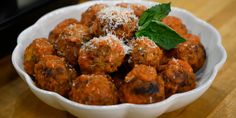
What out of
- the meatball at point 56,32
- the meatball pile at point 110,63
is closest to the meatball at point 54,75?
the meatball pile at point 110,63

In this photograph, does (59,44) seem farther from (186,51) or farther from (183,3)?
(183,3)

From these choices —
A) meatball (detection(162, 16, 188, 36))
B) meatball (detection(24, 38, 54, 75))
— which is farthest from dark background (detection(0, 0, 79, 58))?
meatball (detection(162, 16, 188, 36))

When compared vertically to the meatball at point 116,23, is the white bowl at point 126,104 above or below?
below

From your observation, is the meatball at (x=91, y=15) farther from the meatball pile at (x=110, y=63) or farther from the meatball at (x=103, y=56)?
the meatball at (x=103, y=56)

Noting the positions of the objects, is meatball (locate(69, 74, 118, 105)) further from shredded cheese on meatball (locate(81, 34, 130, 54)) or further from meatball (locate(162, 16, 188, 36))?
meatball (locate(162, 16, 188, 36))

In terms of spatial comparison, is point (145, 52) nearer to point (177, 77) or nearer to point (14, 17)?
point (177, 77)

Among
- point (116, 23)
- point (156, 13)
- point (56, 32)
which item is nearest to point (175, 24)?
point (156, 13)

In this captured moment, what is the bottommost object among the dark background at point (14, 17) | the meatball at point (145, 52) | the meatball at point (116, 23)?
the dark background at point (14, 17)
